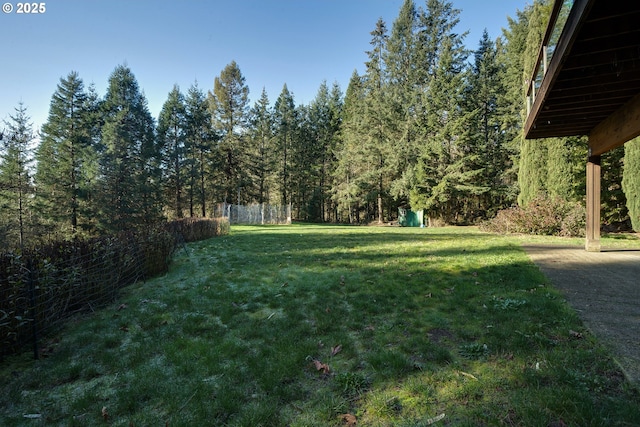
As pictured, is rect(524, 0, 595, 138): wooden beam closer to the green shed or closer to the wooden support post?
the wooden support post

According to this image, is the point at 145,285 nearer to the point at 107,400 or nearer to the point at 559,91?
the point at 107,400

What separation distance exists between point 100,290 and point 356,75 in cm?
3183

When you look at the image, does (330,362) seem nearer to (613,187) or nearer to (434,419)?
(434,419)

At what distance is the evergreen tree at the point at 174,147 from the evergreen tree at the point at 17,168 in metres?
9.45

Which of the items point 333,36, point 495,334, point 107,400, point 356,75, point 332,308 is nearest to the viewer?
point 107,400

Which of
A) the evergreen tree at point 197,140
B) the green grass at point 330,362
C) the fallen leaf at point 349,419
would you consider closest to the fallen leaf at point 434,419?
the green grass at point 330,362

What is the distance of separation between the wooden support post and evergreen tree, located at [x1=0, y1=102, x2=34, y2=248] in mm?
23037

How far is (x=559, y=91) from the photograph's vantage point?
15.0 ft

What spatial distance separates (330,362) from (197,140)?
30732mm

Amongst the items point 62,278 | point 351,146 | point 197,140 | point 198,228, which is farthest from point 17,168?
point 351,146

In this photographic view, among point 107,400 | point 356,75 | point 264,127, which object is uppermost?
point 356,75

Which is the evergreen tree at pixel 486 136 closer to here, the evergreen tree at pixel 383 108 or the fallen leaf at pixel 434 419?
the evergreen tree at pixel 383 108

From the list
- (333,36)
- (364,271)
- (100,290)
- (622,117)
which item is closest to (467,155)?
(333,36)

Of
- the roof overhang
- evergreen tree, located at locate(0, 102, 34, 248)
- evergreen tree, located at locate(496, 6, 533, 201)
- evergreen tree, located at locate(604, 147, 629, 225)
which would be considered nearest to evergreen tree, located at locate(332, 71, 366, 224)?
evergreen tree, located at locate(496, 6, 533, 201)
